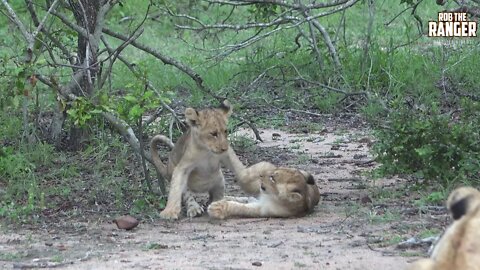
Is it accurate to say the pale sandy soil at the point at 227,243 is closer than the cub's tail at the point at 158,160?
Yes

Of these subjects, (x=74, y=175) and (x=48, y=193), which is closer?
(x=48, y=193)

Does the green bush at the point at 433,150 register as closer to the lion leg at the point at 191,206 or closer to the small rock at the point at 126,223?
the lion leg at the point at 191,206

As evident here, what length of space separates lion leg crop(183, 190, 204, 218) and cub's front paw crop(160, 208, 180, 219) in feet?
0.51

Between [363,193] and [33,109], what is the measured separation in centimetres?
361

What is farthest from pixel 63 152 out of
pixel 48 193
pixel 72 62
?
pixel 48 193

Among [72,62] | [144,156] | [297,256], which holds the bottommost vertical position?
[297,256]

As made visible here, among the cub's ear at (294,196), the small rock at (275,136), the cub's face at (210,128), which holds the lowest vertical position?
the cub's ear at (294,196)

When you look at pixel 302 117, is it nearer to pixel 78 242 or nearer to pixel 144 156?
pixel 144 156

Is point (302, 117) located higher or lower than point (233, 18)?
lower

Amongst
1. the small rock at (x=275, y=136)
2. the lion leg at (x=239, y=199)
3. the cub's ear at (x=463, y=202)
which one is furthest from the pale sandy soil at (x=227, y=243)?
the small rock at (x=275, y=136)

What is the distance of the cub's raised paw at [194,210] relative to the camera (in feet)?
24.3

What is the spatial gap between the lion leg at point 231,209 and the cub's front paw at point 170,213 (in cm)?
21

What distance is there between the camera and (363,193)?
7.70 m

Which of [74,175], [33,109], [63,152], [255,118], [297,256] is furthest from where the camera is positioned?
[255,118]
